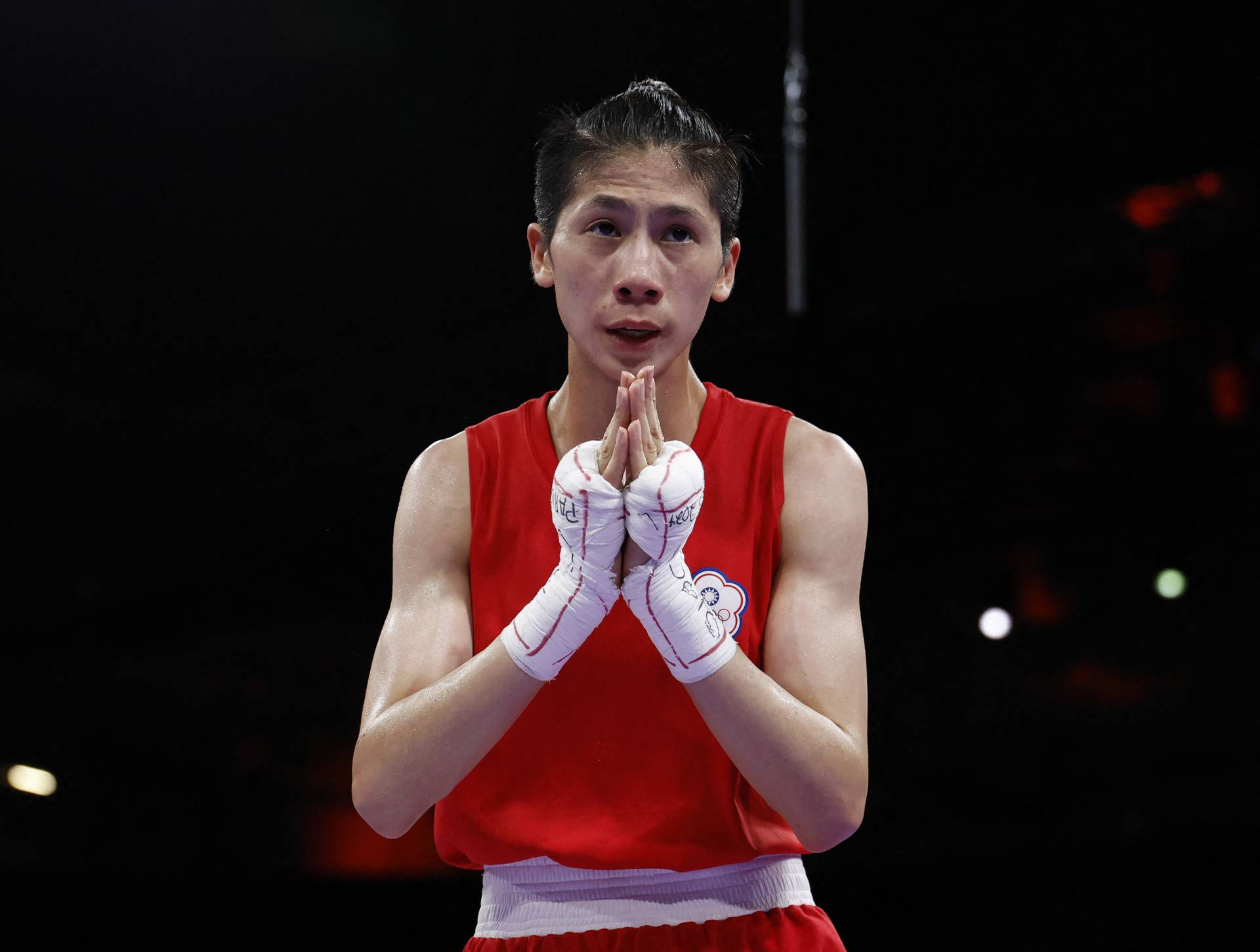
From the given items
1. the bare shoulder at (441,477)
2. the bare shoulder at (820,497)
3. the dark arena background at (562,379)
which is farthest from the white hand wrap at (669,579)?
the dark arena background at (562,379)

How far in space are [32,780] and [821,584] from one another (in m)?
2.38

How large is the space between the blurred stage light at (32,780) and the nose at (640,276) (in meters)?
2.31

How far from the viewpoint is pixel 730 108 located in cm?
337

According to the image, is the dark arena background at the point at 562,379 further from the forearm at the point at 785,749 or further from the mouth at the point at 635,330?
the forearm at the point at 785,749

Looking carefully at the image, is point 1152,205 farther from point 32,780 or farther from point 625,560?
point 32,780

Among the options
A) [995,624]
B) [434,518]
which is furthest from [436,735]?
[995,624]

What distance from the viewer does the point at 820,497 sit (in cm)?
172

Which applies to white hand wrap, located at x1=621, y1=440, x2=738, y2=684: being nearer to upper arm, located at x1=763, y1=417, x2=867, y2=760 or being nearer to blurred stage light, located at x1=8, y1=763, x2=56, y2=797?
upper arm, located at x1=763, y1=417, x2=867, y2=760

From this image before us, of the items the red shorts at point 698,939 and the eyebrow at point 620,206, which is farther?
the eyebrow at point 620,206

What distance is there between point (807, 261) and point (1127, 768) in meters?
1.66

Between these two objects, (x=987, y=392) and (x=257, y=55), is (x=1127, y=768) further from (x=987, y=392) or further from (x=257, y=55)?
(x=257, y=55)

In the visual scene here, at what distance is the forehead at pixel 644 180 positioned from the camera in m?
1.70

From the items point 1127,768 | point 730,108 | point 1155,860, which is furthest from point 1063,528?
point 730,108

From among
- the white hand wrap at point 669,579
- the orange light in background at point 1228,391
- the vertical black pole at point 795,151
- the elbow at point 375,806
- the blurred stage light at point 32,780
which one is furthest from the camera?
the orange light in background at point 1228,391
